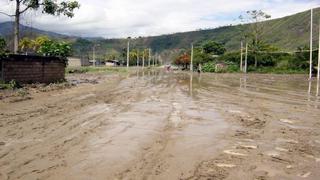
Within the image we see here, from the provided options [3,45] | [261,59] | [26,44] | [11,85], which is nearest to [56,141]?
[11,85]

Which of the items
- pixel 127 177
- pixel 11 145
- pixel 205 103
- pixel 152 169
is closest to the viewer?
pixel 127 177

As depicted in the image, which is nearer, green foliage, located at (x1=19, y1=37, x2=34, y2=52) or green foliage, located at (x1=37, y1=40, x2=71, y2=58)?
green foliage, located at (x1=37, y1=40, x2=71, y2=58)

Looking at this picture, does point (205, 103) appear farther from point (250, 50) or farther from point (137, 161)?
point (250, 50)

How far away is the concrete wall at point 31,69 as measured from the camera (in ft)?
73.0

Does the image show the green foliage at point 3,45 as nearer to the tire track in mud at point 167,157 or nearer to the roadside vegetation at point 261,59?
the tire track in mud at point 167,157

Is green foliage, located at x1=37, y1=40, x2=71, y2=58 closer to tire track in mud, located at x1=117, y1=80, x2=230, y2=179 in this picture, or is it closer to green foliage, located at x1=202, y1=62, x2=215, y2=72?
tire track in mud, located at x1=117, y1=80, x2=230, y2=179

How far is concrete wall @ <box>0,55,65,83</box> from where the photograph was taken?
2227 cm

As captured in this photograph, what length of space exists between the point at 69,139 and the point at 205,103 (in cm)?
910

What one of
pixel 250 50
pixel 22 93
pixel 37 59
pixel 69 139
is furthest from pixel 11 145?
pixel 250 50

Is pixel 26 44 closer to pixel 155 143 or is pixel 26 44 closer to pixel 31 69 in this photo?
pixel 31 69

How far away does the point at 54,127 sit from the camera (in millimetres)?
9984

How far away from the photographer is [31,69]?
24969 millimetres

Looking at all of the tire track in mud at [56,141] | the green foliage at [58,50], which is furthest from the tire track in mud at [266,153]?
the green foliage at [58,50]

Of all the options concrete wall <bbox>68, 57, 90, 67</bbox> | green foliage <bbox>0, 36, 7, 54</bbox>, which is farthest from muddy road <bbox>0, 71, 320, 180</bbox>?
concrete wall <bbox>68, 57, 90, 67</bbox>
